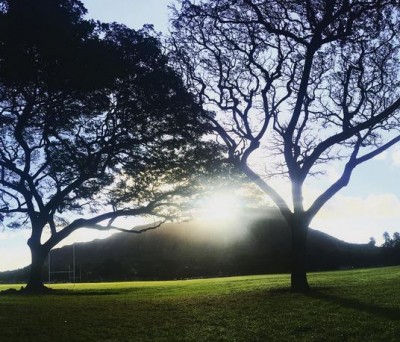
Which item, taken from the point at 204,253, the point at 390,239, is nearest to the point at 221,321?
the point at 204,253

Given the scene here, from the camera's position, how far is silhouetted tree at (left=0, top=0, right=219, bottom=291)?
22359 millimetres

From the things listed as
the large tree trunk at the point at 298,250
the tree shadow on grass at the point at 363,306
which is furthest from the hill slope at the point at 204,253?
the tree shadow on grass at the point at 363,306

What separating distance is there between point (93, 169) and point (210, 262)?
5056 cm

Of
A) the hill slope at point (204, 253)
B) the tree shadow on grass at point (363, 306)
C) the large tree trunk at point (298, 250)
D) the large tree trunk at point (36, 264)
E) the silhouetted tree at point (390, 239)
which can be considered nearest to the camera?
the tree shadow on grass at point (363, 306)

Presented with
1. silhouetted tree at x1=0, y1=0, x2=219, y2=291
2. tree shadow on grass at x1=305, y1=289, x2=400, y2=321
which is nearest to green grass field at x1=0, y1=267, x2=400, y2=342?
tree shadow on grass at x1=305, y1=289, x2=400, y2=321

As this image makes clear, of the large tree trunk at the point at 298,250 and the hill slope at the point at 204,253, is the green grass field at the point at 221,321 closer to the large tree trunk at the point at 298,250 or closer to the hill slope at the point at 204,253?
the large tree trunk at the point at 298,250

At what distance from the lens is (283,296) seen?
737 inches

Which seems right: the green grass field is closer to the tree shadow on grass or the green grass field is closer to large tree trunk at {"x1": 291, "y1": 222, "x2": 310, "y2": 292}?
the tree shadow on grass

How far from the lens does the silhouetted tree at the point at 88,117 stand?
22.4 metres

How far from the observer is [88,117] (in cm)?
2856

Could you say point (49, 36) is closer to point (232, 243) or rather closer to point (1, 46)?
point (1, 46)

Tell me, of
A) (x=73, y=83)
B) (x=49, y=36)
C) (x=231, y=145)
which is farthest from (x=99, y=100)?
(x=231, y=145)

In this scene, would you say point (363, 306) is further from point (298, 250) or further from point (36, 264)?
point (36, 264)

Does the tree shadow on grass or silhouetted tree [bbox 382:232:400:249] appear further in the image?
silhouetted tree [bbox 382:232:400:249]
